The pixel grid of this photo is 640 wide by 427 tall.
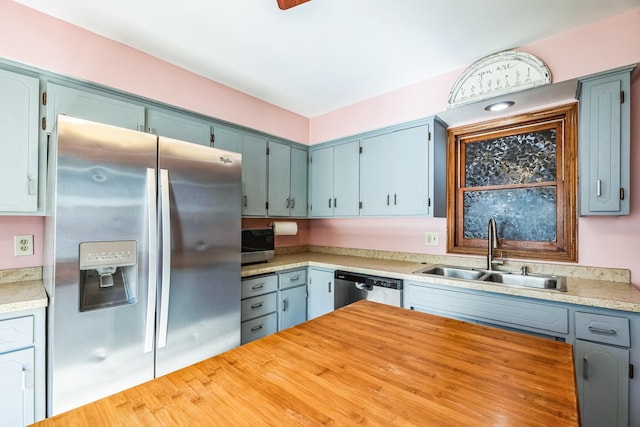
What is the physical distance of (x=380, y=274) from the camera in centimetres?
229

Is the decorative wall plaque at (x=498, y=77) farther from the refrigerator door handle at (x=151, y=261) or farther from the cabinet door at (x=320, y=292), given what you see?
the refrigerator door handle at (x=151, y=261)

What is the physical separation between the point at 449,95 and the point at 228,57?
1784 mm

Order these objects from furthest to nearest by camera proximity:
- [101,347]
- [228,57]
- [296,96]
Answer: [296,96] < [228,57] < [101,347]

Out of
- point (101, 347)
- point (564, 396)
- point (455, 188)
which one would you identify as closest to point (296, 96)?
point (455, 188)

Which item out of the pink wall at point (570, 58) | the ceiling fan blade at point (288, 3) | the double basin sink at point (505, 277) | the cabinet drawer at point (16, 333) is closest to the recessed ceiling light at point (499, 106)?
the pink wall at point (570, 58)

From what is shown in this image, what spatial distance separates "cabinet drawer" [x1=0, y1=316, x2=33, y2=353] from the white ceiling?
5.76ft

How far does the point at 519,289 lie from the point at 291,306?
1.77 meters

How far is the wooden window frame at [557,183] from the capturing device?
80.7 inches

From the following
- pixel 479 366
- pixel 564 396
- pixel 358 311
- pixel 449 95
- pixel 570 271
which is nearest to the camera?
pixel 564 396

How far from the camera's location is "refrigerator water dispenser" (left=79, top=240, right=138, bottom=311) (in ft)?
4.62

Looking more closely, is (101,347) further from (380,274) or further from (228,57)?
(228,57)

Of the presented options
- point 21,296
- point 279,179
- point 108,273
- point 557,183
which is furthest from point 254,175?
point 557,183

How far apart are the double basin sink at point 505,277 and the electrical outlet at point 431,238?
9.6 inches

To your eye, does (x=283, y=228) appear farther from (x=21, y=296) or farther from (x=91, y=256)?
A: (x=21, y=296)
